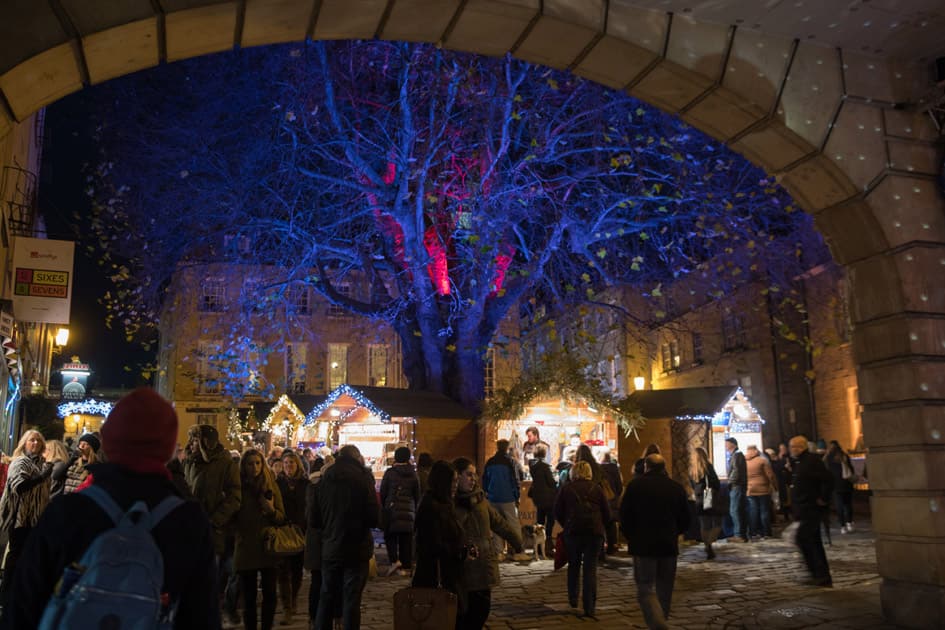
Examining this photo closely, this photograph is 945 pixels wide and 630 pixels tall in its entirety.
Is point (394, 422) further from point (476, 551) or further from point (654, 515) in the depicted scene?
point (476, 551)

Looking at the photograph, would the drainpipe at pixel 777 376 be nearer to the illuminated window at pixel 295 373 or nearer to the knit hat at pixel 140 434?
the illuminated window at pixel 295 373

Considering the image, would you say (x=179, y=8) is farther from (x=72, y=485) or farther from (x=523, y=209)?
(x=523, y=209)

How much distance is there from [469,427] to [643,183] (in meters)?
7.15

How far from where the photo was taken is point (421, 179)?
55.3 ft

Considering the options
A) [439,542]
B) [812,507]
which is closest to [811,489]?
[812,507]

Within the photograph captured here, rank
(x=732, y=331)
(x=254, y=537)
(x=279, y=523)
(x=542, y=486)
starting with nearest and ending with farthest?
(x=254, y=537), (x=279, y=523), (x=542, y=486), (x=732, y=331)

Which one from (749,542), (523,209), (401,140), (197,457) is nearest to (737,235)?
(523,209)

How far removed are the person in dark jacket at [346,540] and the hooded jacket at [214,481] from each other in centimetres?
101

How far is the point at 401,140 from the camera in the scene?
17.8 metres

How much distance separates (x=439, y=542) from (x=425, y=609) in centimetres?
51

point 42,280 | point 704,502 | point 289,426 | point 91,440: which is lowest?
point 704,502

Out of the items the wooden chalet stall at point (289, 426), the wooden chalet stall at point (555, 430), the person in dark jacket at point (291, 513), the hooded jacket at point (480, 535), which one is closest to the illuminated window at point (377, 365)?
the wooden chalet stall at point (289, 426)

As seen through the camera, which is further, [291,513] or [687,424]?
[687,424]

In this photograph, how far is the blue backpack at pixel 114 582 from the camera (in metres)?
2.21
